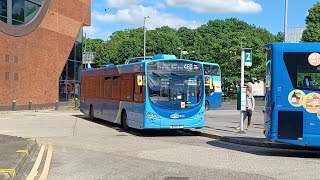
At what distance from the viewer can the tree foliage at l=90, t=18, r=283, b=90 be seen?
206 ft

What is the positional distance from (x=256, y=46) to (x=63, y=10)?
3000 cm

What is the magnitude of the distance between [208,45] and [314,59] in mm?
75055

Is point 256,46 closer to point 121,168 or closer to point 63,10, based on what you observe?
point 63,10

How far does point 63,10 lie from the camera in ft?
155

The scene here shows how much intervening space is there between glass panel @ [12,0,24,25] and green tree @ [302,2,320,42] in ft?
145

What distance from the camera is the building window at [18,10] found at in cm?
3742

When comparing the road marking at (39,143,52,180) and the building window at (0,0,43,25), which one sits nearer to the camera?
the road marking at (39,143,52,180)

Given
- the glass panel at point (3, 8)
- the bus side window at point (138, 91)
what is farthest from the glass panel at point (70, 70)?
the bus side window at point (138, 91)

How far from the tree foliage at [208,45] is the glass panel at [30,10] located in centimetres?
2304

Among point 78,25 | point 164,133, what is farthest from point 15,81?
point 164,133

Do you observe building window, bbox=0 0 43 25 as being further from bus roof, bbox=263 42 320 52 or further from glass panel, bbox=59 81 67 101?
bus roof, bbox=263 42 320 52

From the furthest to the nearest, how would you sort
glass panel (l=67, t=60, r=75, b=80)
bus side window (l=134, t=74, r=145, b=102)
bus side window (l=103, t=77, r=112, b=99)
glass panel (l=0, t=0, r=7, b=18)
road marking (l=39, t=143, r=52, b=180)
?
glass panel (l=67, t=60, r=75, b=80)
glass panel (l=0, t=0, r=7, b=18)
bus side window (l=103, t=77, r=112, b=99)
bus side window (l=134, t=74, r=145, b=102)
road marking (l=39, t=143, r=52, b=180)

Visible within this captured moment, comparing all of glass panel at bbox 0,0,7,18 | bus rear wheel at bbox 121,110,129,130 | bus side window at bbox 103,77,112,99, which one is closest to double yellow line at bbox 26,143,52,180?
bus rear wheel at bbox 121,110,129,130

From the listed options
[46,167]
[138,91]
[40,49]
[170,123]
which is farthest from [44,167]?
[40,49]
